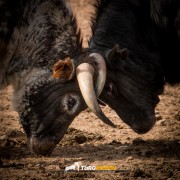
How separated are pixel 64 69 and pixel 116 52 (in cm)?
64

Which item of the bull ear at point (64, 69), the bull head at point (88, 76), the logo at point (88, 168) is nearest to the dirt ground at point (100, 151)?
the logo at point (88, 168)

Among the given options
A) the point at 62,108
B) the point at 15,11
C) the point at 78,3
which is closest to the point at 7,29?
the point at 15,11

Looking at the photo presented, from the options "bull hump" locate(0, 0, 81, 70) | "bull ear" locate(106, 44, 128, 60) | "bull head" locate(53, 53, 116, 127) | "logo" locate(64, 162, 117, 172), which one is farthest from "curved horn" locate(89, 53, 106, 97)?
"logo" locate(64, 162, 117, 172)

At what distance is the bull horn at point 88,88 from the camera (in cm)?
489

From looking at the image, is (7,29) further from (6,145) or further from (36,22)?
(6,145)

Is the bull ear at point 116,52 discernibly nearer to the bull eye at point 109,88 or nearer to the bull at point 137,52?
the bull at point 137,52

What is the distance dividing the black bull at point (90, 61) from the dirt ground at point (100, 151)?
262 mm

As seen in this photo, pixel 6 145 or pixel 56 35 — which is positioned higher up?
pixel 56 35

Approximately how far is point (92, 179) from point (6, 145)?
1447mm

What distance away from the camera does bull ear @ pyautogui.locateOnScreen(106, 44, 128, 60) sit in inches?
210

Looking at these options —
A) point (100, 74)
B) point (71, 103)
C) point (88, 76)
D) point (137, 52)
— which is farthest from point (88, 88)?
point (137, 52)

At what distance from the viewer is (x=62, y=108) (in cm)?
532

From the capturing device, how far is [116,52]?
5.38 m

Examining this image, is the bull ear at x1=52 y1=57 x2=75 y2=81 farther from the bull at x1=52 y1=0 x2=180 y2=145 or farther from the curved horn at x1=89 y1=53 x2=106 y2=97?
the bull at x1=52 y1=0 x2=180 y2=145
